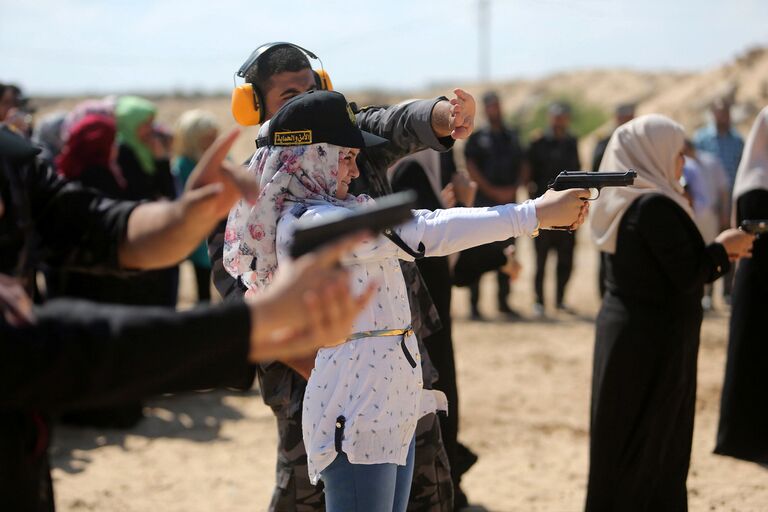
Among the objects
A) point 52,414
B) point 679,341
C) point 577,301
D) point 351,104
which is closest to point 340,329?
point 52,414

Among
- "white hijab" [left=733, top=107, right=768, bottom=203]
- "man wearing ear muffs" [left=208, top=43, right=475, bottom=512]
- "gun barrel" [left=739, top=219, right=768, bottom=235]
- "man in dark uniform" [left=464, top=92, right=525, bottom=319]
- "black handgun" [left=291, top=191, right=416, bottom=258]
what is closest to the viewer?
"black handgun" [left=291, top=191, right=416, bottom=258]

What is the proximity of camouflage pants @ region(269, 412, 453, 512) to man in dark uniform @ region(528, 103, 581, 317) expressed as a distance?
7308 millimetres

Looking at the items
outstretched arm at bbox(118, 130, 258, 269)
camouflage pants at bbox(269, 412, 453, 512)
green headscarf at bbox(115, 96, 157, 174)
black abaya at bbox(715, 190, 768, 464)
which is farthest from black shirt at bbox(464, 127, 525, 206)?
outstretched arm at bbox(118, 130, 258, 269)

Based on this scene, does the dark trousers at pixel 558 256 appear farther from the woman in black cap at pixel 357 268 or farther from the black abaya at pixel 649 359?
the woman in black cap at pixel 357 268

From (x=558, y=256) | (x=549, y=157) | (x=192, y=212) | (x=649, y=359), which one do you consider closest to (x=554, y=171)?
(x=549, y=157)

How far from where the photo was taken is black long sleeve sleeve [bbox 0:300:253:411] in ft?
5.86

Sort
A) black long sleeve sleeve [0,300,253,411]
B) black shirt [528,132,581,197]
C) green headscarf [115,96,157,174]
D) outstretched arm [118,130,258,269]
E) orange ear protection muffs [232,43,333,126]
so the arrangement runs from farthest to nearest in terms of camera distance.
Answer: black shirt [528,132,581,197], green headscarf [115,96,157,174], orange ear protection muffs [232,43,333,126], outstretched arm [118,130,258,269], black long sleeve sleeve [0,300,253,411]

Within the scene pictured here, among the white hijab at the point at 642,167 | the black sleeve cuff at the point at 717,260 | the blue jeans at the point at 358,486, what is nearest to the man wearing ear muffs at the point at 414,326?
the blue jeans at the point at 358,486

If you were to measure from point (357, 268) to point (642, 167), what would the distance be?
5.92 feet

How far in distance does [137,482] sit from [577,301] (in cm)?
725

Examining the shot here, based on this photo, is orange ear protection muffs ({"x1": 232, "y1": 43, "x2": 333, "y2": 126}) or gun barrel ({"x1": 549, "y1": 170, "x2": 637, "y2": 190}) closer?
gun barrel ({"x1": 549, "y1": 170, "x2": 637, "y2": 190})

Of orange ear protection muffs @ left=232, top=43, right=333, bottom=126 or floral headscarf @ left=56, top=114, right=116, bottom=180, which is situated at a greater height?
orange ear protection muffs @ left=232, top=43, right=333, bottom=126

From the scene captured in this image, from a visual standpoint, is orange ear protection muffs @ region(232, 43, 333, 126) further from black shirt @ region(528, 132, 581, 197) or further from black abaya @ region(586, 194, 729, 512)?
black shirt @ region(528, 132, 581, 197)

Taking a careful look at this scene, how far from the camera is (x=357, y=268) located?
305cm
